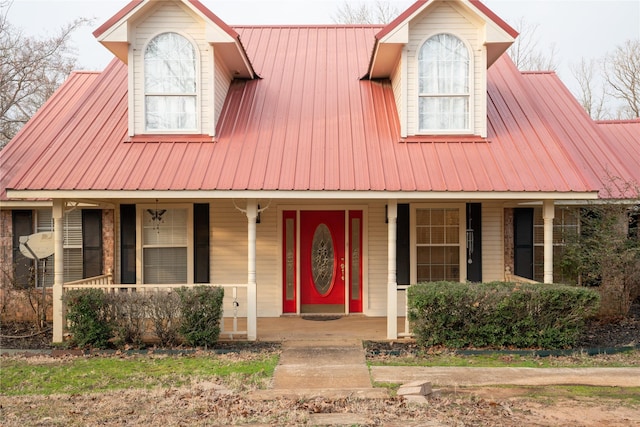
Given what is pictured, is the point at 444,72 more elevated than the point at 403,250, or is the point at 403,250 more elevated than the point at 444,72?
the point at 444,72

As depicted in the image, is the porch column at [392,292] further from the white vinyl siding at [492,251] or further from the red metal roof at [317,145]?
the white vinyl siding at [492,251]

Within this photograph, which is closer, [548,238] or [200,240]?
[548,238]

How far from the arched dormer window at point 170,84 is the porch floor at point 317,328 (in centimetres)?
426

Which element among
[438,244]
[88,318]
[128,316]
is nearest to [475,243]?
[438,244]

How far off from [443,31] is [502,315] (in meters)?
5.63

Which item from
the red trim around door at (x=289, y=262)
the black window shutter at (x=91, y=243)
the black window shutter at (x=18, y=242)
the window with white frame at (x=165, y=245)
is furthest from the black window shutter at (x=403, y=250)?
the black window shutter at (x=18, y=242)

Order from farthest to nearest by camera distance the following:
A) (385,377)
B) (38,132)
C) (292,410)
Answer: (38,132) < (385,377) < (292,410)

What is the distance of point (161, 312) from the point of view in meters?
8.51

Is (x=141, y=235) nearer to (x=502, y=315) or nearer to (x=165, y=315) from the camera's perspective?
(x=165, y=315)

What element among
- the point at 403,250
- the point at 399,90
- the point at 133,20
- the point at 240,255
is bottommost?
the point at 240,255

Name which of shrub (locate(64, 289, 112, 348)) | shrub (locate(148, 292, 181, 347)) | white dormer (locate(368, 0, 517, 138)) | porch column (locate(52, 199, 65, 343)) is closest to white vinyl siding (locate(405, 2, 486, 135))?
white dormer (locate(368, 0, 517, 138))

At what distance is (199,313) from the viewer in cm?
848

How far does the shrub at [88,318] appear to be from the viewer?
27.9 ft

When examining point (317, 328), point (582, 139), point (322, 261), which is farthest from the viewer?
point (582, 139)
